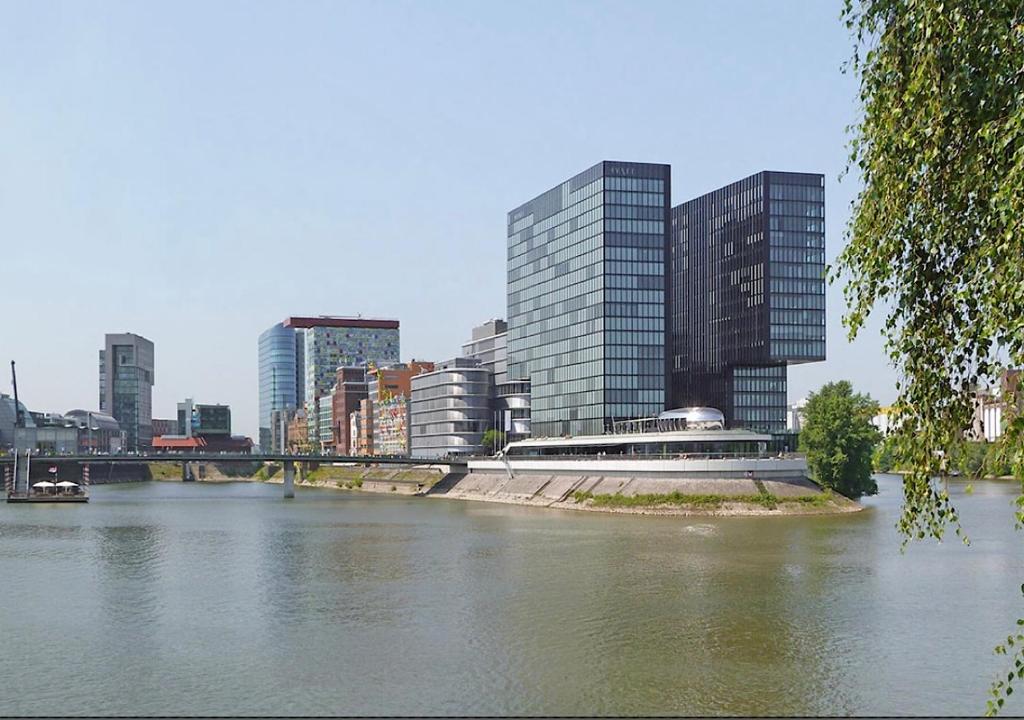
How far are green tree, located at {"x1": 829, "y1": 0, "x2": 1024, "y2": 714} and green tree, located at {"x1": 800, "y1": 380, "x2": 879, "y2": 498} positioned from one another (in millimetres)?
137591

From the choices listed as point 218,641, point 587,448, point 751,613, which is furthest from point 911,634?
point 587,448

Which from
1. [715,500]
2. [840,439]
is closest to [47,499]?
[715,500]

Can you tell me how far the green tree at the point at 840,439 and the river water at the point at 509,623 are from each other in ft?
160

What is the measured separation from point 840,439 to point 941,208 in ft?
469

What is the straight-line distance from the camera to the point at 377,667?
45.8 metres

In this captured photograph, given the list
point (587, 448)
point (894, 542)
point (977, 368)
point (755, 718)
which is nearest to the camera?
point (977, 368)

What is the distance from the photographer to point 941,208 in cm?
1766

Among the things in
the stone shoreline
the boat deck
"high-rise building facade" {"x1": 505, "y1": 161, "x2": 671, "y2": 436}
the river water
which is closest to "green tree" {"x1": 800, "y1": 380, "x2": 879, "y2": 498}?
the stone shoreline

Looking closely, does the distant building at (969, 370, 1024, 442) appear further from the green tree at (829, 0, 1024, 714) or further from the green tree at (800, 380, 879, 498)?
the green tree at (800, 380, 879, 498)

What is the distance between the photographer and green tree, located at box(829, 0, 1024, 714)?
626 inches

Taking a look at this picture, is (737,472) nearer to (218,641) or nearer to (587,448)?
Result: (587,448)

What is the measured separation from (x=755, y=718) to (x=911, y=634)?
1830cm

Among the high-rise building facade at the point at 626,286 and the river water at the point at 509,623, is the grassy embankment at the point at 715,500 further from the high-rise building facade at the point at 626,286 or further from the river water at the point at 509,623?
the high-rise building facade at the point at 626,286

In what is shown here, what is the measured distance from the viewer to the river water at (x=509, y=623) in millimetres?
41000
